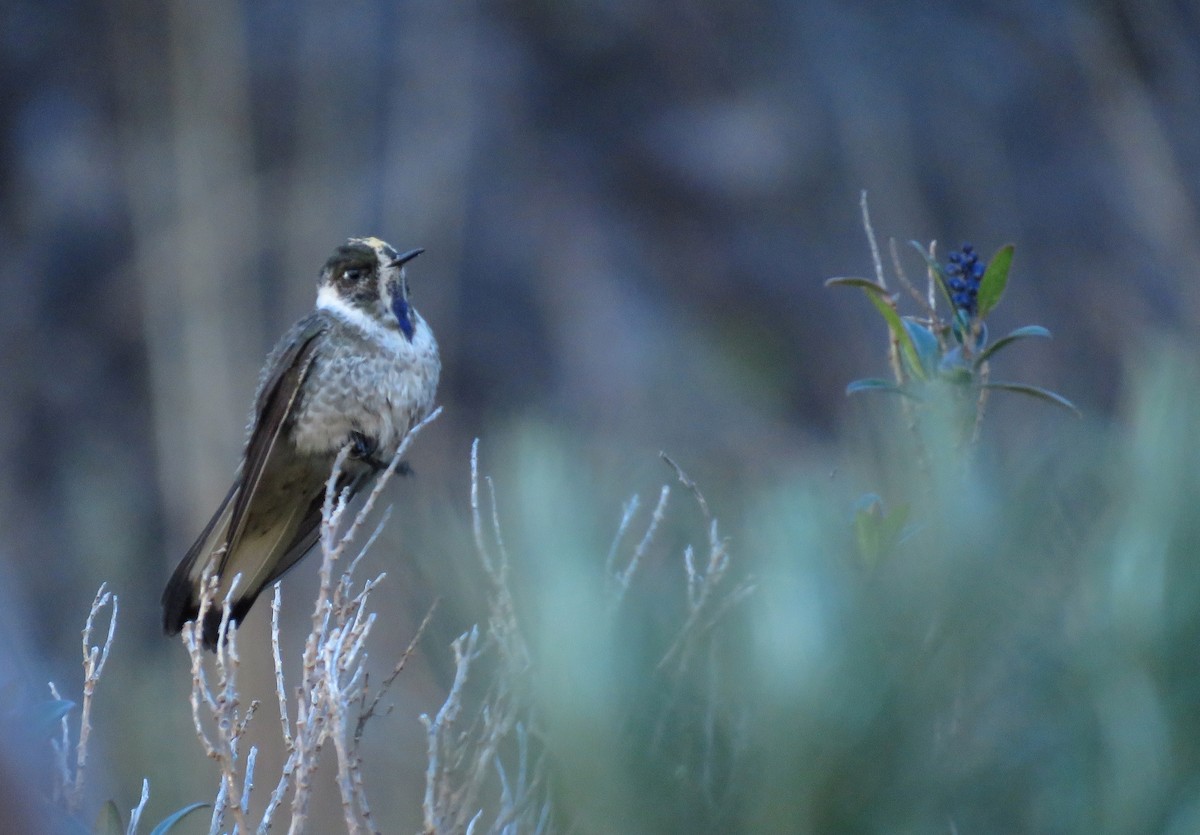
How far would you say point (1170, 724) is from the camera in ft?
2.82

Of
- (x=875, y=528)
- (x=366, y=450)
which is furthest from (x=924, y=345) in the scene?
(x=366, y=450)

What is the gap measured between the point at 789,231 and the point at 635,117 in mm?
1157

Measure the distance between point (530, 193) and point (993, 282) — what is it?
7528 mm

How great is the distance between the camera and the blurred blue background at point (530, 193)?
27.1 feet

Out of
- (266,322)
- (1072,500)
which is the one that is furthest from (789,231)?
(1072,500)

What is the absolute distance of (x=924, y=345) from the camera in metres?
1.69

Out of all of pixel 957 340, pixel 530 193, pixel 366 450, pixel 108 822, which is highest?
pixel 530 193

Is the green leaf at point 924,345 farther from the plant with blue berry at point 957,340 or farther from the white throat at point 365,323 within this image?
the white throat at point 365,323

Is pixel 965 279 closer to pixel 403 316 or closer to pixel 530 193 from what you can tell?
pixel 403 316

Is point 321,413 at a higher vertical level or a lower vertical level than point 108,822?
higher

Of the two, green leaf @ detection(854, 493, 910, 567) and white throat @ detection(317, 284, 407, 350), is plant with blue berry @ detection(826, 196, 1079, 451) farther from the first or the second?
white throat @ detection(317, 284, 407, 350)

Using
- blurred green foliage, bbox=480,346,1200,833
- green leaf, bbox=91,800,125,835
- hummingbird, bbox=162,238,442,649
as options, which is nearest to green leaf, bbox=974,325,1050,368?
blurred green foliage, bbox=480,346,1200,833

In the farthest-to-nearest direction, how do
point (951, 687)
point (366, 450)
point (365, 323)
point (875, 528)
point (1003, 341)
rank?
point (365, 323), point (366, 450), point (1003, 341), point (875, 528), point (951, 687)

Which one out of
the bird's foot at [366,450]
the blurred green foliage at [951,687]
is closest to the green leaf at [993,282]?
the blurred green foliage at [951,687]
